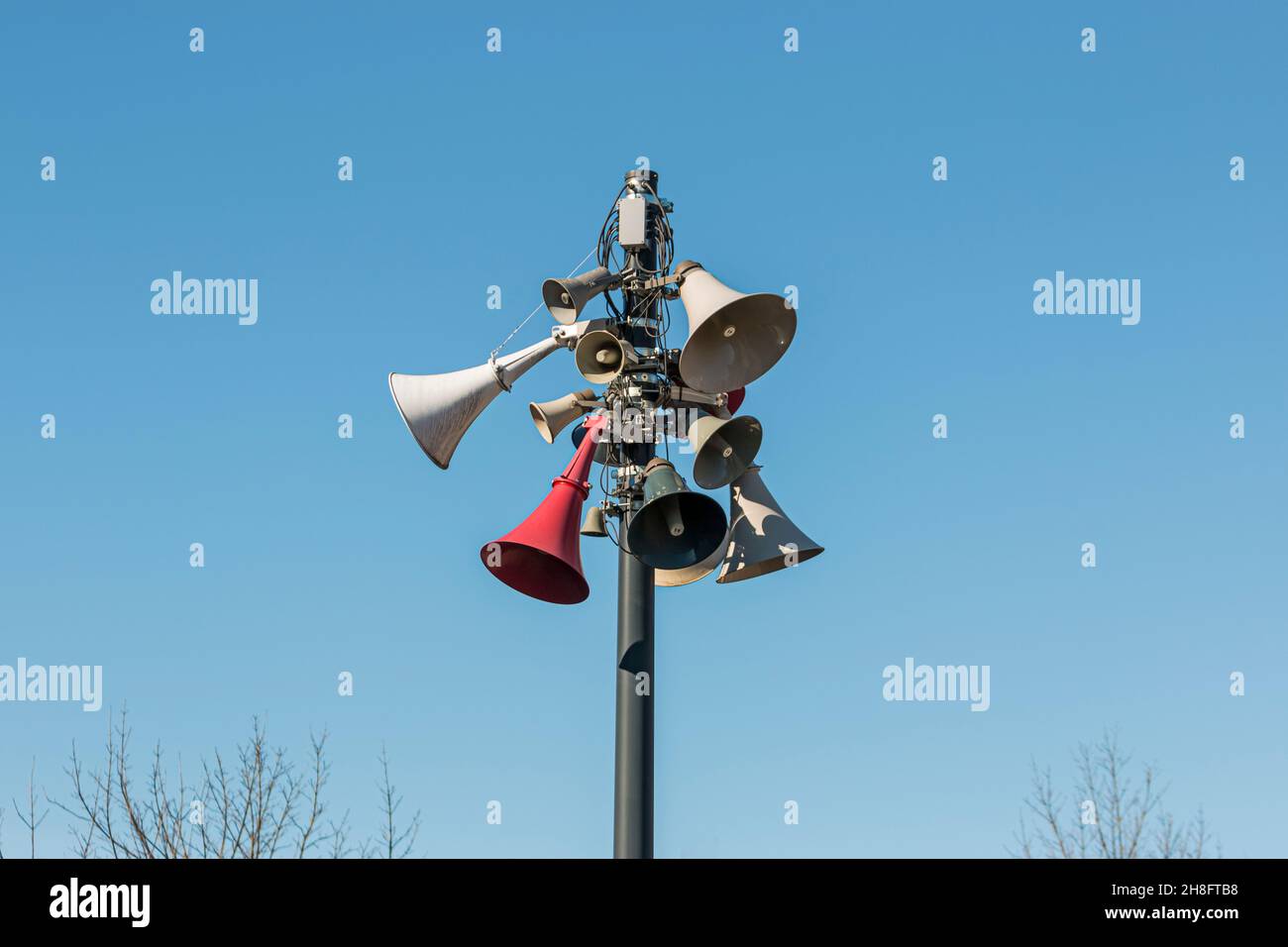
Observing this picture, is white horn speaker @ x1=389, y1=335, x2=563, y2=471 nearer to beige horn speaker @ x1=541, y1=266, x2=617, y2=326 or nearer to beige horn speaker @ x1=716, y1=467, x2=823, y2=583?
beige horn speaker @ x1=541, y1=266, x2=617, y2=326

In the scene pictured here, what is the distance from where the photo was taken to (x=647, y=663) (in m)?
9.16

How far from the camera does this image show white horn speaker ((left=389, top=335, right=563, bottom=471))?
10164 mm

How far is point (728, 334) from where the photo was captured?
31.4 feet

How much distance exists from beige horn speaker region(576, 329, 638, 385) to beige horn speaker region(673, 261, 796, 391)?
0.44 meters

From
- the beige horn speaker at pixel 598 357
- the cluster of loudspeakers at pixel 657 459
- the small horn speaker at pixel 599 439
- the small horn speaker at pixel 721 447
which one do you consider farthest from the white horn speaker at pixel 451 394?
the small horn speaker at pixel 721 447

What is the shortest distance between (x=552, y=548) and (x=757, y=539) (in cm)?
139

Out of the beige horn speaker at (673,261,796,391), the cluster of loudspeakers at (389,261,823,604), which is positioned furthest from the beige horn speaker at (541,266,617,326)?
the beige horn speaker at (673,261,796,391)

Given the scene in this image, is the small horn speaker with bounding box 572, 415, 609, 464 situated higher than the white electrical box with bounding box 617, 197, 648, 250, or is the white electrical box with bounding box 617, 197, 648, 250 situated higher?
the white electrical box with bounding box 617, 197, 648, 250

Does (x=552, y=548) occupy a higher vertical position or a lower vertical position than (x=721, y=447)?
lower

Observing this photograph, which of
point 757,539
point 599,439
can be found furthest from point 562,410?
point 757,539

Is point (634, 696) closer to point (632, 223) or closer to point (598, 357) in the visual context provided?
point (598, 357)

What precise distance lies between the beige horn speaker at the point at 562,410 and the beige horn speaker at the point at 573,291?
1.46 ft
